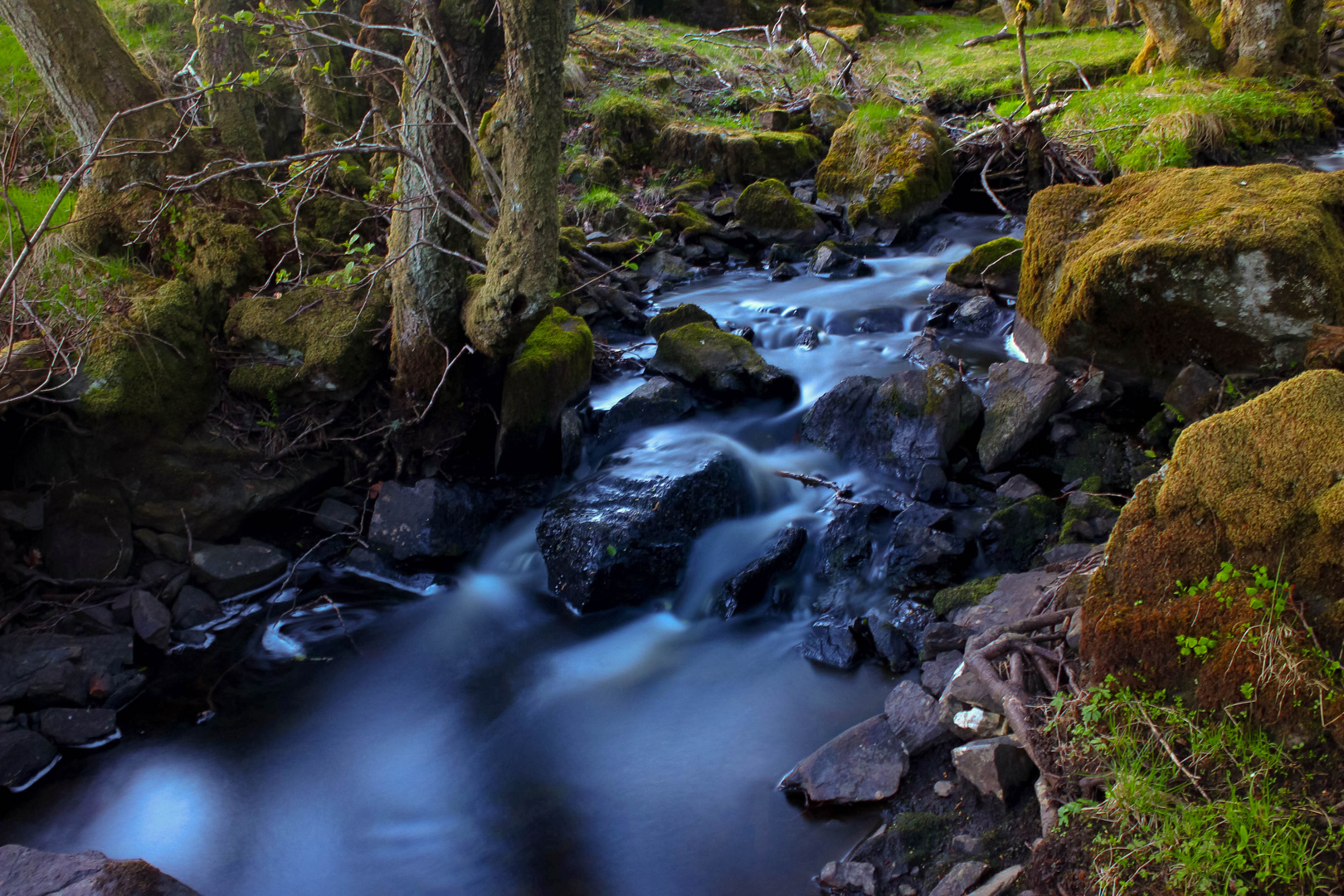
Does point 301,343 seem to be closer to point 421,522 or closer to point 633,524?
point 421,522

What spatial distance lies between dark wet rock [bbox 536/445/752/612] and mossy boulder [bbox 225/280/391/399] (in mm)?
1917

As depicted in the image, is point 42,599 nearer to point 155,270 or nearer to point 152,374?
point 152,374

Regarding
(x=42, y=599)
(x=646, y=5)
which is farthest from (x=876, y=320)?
(x=646, y=5)

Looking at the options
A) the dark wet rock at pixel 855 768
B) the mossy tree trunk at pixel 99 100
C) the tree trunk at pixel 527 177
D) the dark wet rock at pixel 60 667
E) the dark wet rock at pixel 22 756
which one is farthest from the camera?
the mossy tree trunk at pixel 99 100

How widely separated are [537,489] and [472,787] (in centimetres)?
273

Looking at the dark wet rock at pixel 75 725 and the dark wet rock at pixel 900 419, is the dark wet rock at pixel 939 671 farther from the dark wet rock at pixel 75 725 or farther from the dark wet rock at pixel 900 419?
the dark wet rock at pixel 75 725

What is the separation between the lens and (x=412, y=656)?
5.29 metres

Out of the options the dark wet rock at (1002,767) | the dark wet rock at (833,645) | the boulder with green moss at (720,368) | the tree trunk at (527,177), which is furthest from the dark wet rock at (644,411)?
the dark wet rock at (1002,767)

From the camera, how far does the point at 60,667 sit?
184 inches

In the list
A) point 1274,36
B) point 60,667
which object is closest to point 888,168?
point 1274,36

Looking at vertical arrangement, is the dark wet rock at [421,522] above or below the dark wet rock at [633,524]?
above

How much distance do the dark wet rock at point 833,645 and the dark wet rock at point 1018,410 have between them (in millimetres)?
1923

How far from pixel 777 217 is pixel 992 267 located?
3617mm

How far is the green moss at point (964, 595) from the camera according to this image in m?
4.57
